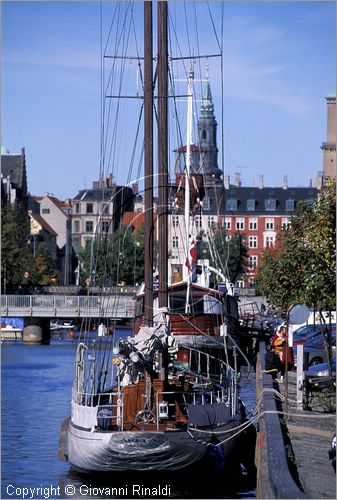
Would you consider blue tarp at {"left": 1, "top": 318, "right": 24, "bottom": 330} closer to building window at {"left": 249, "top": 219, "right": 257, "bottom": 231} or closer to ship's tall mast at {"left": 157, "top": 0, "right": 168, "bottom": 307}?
building window at {"left": 249, "top": 219, "right": 257, "bottom": 231}

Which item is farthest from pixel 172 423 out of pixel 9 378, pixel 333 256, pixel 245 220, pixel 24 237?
pixel 245 220

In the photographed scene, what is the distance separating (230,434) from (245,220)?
150 meters

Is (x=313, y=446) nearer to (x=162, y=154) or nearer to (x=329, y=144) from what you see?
(x=162, y=154)

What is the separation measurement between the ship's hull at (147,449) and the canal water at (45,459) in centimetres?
38

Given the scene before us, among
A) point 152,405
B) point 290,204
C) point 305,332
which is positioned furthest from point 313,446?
point 290,204

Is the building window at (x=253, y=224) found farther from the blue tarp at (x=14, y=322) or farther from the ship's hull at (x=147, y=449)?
the ship's hull at (x=147, y=449)

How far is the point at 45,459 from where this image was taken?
32.2 m

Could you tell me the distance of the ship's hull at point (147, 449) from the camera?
2578 cm

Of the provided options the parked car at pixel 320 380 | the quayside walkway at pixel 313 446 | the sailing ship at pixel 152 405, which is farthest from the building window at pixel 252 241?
the quayside walkway at pixel 313 446

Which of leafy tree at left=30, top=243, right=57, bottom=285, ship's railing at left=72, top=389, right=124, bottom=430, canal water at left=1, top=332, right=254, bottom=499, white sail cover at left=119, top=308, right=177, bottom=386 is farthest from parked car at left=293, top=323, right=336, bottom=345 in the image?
leafy tree at left=30, top=243, right=57, bottom=285

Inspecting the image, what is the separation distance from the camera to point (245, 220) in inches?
6949

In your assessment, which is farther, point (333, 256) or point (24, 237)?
point (24, 237)

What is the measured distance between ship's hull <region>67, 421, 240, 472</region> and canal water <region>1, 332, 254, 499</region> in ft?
1.25

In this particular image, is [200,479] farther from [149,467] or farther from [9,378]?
[9,378]
